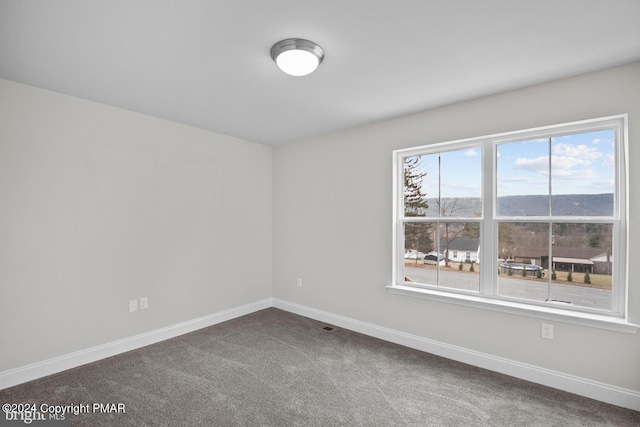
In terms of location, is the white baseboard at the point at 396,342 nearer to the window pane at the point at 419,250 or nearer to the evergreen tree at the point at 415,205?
the window pane at the point at 419,250

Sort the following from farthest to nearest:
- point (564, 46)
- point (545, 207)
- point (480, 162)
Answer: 1. point (480, 162)
2. point (545, 207)
3. point (564, 46)

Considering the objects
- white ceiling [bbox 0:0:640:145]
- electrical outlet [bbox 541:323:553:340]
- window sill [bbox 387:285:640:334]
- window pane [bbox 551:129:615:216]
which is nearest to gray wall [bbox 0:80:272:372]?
white ceiling [bbox 0:0:640:145]

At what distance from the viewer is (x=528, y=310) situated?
98.4 inches

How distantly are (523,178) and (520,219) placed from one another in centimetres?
37

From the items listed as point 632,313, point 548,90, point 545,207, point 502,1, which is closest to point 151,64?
point 502,1

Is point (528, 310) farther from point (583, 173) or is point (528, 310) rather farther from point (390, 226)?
point (390, 226)

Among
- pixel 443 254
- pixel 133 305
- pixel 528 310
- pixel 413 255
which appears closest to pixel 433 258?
pixel 443 254

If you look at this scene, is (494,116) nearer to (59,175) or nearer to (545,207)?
(545,207)

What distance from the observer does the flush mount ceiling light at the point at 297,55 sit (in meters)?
1.89

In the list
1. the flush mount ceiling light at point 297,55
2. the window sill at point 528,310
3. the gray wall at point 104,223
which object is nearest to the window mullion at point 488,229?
the window sill at point 528,310

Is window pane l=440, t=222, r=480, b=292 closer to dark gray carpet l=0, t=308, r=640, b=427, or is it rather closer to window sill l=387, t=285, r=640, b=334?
window sill l=387, t=285, r=640, b=334

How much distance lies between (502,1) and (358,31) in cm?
75

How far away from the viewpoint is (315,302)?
13.4ft

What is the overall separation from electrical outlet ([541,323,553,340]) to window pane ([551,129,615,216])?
93 centimetres
